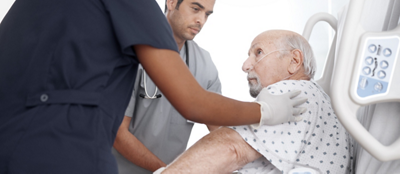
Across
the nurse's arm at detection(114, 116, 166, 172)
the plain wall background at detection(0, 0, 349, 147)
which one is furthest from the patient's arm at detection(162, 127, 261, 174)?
the plain wall background at detection(0, 0, 349, 147)

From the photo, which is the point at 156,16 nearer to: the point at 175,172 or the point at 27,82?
the point at 27,82

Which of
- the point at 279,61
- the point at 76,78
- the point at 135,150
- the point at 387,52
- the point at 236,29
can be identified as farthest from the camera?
the point at 236,29

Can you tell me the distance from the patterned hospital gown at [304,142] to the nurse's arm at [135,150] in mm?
643

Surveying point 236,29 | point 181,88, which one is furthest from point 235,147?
point 236,29

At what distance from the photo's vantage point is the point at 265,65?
167cm

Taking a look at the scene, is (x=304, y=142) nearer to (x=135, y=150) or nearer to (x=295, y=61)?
(x=295, y=61)

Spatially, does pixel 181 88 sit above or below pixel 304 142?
above

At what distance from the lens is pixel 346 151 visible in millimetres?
1399

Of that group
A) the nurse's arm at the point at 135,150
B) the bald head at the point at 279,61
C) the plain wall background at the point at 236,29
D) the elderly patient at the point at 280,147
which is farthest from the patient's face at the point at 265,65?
the plain wall background at the point at 236,29

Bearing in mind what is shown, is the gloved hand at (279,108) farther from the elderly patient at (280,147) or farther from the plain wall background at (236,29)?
the plain wall background at (236,29)

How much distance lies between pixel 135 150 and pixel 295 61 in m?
0.93

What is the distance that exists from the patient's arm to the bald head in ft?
1.40

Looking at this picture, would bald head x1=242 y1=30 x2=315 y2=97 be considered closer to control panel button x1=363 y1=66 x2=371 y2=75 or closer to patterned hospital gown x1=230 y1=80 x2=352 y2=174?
patterned hospital gown x1=230 y1=80 x2=352 y2=174

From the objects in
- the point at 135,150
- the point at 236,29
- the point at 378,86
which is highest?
the point at 378,86
